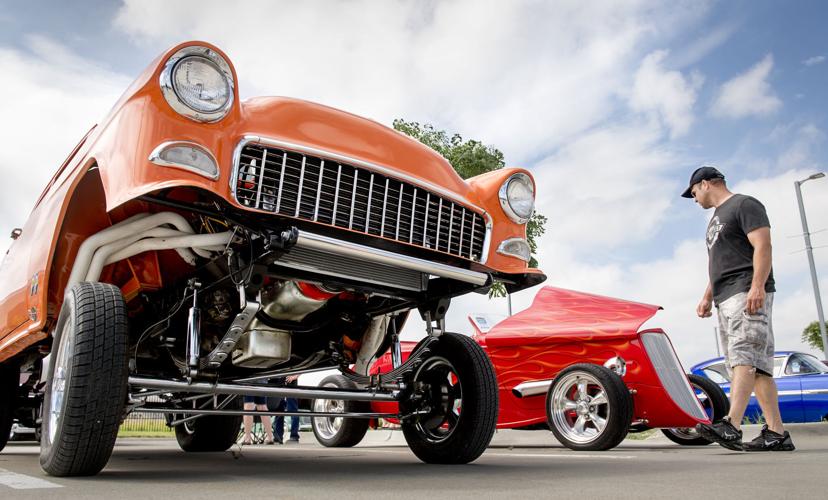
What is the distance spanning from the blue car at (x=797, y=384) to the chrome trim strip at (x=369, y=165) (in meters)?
7.43

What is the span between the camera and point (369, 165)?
10.5 ft

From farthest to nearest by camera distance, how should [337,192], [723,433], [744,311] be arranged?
1. [744,311]
2. [723,433]
3. [337,192]

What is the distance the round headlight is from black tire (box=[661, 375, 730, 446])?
344 centimetres

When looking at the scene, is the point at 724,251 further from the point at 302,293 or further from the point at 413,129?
the point at 413,129

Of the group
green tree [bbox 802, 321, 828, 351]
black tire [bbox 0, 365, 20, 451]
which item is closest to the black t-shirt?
black tire [bbox 0, 365, 20, 451]

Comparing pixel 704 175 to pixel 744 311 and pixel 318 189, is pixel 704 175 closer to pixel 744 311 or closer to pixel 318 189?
pixel 744 311


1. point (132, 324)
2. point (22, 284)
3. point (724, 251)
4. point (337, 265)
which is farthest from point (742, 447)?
point (22, 284)

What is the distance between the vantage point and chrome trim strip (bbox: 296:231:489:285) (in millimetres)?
2873

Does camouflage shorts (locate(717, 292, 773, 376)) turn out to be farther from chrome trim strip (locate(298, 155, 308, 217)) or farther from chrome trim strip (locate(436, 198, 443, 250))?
chrome trim strip (locate(298, 155, 308, 217))

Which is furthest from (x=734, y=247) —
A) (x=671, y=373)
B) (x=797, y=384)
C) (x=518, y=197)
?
(x=797, y=384)

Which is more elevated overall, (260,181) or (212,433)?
(260,181)

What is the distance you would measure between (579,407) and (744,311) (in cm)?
163

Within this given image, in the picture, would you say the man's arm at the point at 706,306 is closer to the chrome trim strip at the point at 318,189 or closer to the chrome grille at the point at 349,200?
the chrome grille at the point at 349,200

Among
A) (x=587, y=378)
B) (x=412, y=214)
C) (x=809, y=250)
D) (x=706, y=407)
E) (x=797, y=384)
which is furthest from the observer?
(x=809, y=250)
